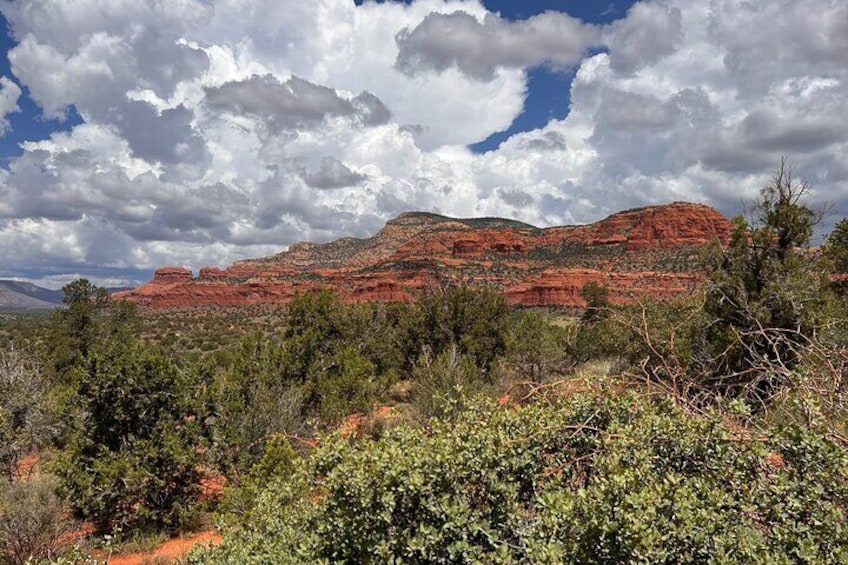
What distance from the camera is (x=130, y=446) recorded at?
42.4 feet

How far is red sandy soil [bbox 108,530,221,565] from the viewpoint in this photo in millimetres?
11055

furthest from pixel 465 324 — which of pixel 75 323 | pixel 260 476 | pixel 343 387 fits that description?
pixel 75 323

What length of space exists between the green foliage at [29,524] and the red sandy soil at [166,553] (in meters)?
1.45

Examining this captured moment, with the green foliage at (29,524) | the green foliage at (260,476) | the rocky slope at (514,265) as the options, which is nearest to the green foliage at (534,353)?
the green foliage at (260,476)

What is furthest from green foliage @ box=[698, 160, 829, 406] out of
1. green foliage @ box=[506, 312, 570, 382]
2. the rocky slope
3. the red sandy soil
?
the rocky slope

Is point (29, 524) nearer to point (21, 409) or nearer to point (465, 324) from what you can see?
point (21, 409)

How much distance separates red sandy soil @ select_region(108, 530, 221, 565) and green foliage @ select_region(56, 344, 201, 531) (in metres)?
0.58

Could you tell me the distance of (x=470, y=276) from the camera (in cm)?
10606

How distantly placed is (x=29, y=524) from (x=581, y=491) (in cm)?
1332

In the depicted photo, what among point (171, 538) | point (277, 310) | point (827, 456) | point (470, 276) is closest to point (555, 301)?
point (470, 276)

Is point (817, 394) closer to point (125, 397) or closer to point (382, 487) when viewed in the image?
point (382, 487)

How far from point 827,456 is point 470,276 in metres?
103

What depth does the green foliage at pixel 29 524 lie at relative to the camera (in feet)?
34.6

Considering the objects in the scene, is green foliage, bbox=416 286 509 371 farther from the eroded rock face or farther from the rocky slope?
the eroded rock face
